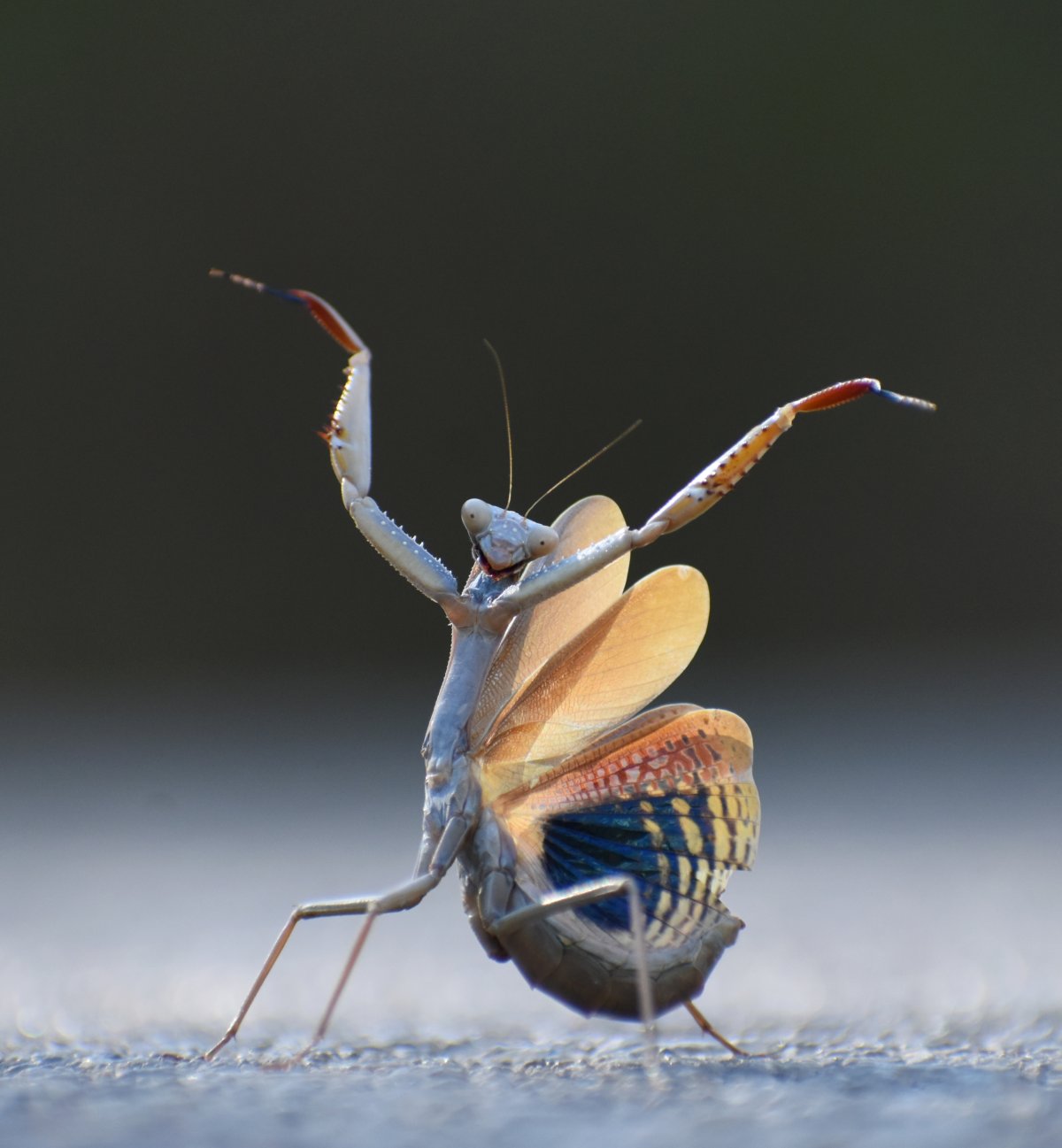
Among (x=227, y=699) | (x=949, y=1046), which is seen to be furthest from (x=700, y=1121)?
(x=227, y=699)

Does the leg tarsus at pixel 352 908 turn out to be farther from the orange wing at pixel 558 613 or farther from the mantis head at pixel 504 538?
the mantis head at pixel 504 538

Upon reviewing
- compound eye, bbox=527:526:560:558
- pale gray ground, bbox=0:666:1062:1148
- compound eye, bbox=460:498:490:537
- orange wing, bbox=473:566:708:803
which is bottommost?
pale gray ground, bbox=0:666:1062:1148

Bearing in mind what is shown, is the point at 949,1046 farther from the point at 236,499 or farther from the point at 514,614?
the point at 236,499

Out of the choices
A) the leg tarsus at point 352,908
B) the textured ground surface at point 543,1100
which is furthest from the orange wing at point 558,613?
the textured ground surface at point 543,1100

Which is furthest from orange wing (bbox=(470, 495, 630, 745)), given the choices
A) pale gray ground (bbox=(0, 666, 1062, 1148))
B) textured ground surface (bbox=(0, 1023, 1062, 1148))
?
textured ground surface (bbox=(0, 1023, 1062, 1148))

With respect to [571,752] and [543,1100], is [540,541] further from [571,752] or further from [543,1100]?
[543,1100]

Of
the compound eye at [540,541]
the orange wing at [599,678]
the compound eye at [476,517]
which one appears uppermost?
the compound eye at [476,517]

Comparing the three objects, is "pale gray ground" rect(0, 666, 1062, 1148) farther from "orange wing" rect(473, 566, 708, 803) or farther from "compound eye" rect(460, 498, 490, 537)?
"compound eye" rect(460, 498, 490, 537)
